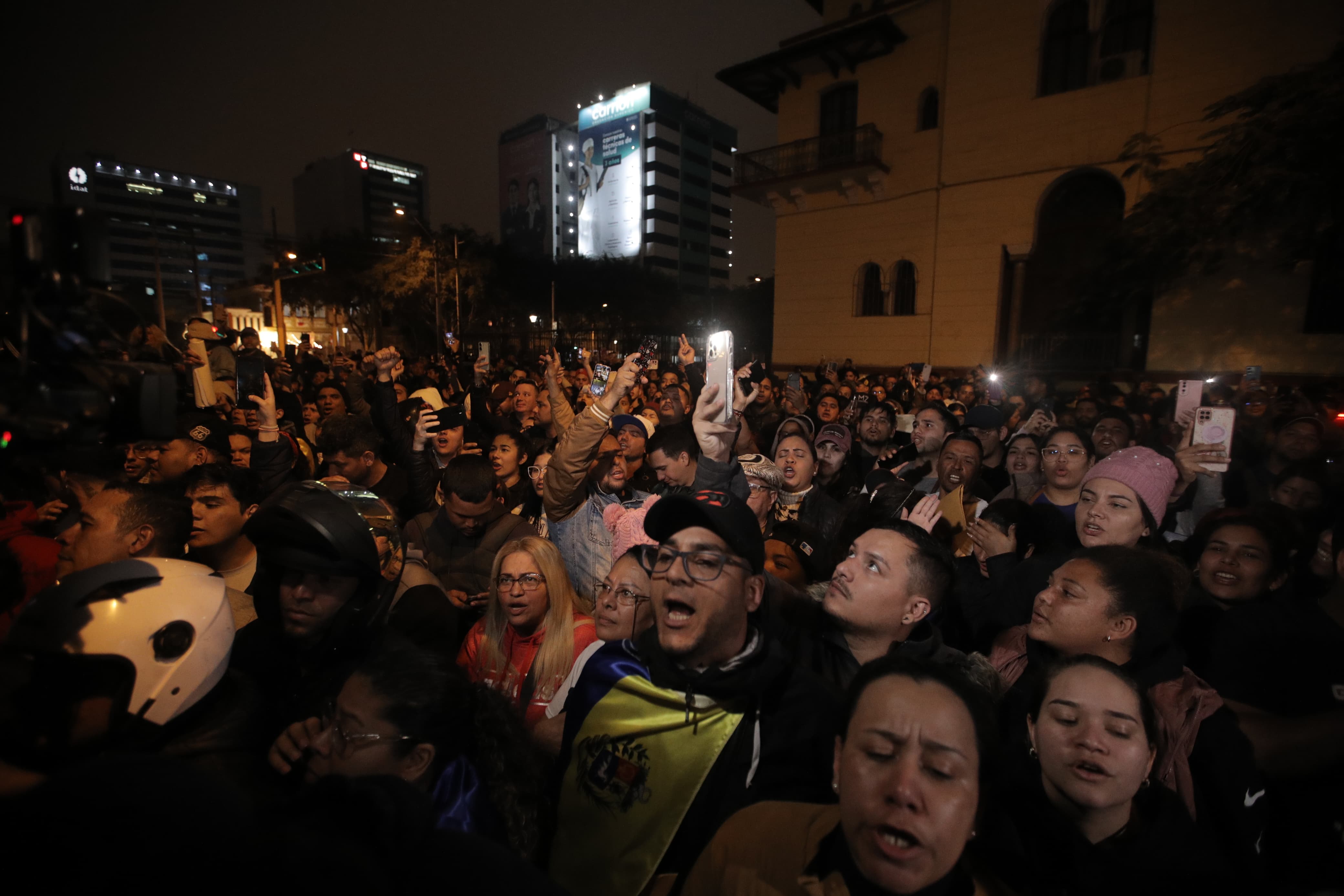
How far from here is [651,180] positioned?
87812 millimetres

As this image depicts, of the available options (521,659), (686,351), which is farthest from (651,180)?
(521,659)

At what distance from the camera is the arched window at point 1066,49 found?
55.5ft

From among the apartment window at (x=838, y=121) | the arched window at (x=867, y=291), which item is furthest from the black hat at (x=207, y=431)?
the apartment window at (x=838, y=121)

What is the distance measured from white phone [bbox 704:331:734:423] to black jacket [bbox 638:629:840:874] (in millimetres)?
1660

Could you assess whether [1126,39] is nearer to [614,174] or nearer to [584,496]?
[584,496]

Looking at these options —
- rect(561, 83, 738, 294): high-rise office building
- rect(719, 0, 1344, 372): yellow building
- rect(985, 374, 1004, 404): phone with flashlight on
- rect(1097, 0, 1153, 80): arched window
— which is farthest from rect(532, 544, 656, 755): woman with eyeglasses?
rect(561, 83, 738, 294): high-rise office building

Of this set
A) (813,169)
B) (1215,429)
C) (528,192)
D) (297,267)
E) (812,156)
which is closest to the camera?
(1215,429)

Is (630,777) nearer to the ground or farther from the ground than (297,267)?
nearer to the ground

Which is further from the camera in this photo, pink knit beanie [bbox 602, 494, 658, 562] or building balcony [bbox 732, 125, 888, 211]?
building balcony [bbox 732, 125, 888, 211]

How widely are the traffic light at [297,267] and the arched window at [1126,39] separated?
945 inches

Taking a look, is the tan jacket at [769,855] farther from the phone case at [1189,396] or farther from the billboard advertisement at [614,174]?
the billboard advertisement at [614,174]

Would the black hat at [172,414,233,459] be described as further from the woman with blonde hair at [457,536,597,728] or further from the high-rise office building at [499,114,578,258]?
the high-rise office building at [499,114,578,258]

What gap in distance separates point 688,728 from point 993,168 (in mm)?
21051

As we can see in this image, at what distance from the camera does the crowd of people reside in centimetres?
132
